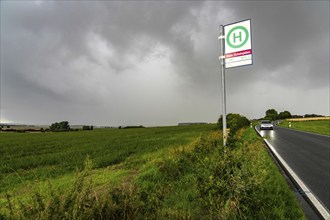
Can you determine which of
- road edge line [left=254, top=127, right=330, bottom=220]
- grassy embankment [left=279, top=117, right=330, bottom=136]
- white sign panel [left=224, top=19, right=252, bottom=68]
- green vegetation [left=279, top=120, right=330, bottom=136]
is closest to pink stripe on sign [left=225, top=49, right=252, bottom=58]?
white sign panel [left=224, top=19, right=252, bottom=68]

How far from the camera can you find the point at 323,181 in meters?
7.25

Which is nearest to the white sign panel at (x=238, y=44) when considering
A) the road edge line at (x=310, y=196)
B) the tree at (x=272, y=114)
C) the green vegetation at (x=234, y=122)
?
the green vegetation at (x=234, y=122)

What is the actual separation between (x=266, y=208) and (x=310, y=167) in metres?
5.72

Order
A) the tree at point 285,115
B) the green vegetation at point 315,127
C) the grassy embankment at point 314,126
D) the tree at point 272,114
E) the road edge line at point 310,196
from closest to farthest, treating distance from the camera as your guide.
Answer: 1. the road edge line at point 310,196
2. the green vegetation at point 315,127
3. the grassy embankment at point 314,126
4. the tree at point 272,114
5. the tree at point 285,115

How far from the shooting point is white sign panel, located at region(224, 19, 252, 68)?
6.80 meters

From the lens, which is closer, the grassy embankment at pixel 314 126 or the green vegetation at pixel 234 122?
the green vegetation at pixel 234 122

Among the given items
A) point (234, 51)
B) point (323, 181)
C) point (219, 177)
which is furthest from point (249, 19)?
point (323, 181)

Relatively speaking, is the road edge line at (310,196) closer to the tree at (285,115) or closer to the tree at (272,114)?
the tree at (272,114)

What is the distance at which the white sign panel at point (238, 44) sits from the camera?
6805 mm

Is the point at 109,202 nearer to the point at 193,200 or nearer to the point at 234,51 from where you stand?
the point at 193,200

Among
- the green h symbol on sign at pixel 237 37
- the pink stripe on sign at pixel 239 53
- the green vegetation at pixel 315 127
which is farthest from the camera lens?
the green vegetation at pixel 315 127

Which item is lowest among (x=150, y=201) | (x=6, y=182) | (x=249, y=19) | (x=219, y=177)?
(x=6, y=182)

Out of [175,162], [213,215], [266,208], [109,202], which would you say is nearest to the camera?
[109,202]

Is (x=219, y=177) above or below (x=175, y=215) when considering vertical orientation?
above
